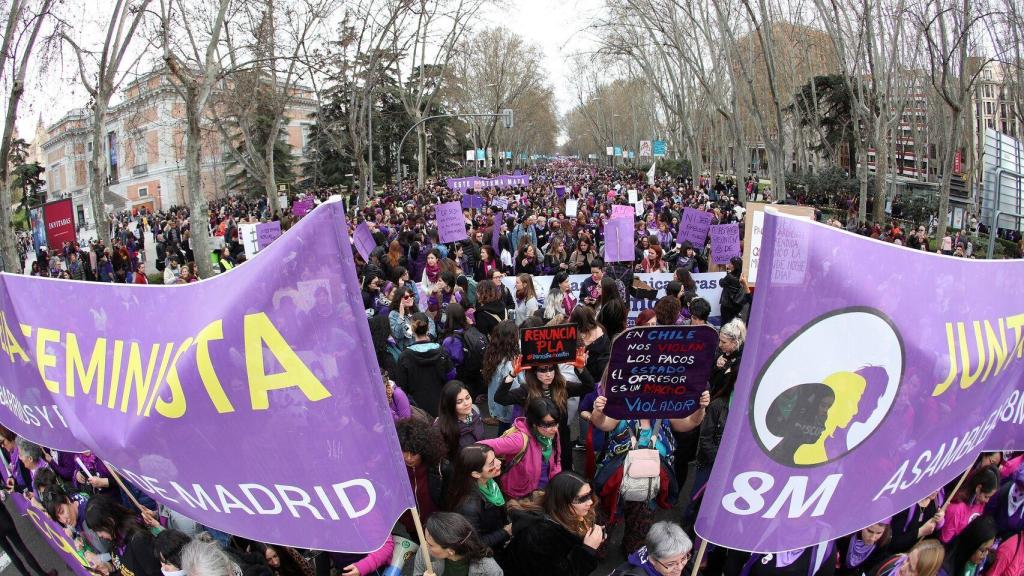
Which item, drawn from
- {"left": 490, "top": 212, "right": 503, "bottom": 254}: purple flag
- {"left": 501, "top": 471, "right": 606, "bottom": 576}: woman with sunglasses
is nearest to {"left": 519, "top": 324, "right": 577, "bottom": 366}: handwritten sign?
{"left": 501, "top": 471, "right": 606, "bottom": 576}: woman with sunglasses

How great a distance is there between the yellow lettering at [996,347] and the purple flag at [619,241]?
7581 mm

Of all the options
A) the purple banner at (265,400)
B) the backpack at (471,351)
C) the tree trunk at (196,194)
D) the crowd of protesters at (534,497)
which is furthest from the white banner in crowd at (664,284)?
the tree trunk at (196,194)

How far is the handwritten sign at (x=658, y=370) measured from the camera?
3.47 metres

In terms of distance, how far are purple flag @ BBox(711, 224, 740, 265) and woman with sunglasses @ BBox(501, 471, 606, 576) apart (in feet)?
24.7

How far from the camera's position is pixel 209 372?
2631 mm

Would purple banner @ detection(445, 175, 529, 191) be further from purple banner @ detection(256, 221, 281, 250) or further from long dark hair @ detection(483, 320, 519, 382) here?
long dark hair @ detection(483, 320, 519, 382)

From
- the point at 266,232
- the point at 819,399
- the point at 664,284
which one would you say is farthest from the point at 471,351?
the point at 266,232

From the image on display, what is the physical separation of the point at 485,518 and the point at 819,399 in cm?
184

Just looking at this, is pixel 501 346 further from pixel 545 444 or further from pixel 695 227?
pixel 695 227

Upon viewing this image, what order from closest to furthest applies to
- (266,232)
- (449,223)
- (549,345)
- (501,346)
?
(549,345), (501,346), (449,223), (266,232)

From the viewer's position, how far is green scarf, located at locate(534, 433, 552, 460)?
4.21 m

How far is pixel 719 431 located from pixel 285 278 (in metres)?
2.90

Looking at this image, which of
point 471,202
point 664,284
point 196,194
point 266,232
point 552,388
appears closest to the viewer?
point 552,388

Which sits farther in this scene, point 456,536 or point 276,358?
point 456,536
